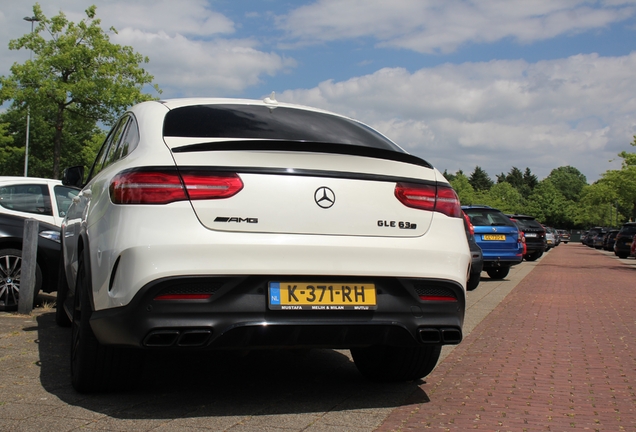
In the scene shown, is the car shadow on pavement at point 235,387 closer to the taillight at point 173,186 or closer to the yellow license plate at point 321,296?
the yellow license plate at point 321,296

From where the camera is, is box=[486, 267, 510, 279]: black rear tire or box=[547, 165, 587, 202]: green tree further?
box=[547, 165, 587, 202]: green tree

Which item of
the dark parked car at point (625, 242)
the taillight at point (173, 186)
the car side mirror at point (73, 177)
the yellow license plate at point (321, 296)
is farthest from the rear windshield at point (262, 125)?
the dark parked car at point (625, 242)

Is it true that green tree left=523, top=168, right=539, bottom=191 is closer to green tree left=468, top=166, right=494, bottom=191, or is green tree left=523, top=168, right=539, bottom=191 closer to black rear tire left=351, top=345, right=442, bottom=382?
green tree left=468, top=166, right=494, bottom=191

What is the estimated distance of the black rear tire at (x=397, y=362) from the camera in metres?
4.79

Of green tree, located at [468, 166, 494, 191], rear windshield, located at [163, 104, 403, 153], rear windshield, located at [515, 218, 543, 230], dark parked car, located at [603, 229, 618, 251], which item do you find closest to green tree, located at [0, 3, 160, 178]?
rear windshield, located at [515, 218, 543, 230]

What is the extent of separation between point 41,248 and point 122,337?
5.42 metres

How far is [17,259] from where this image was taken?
8.54m

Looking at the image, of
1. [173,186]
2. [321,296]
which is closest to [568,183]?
[321,296]

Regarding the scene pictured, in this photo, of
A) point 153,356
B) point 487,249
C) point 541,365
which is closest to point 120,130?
point 153,356

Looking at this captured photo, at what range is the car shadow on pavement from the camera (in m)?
4.14

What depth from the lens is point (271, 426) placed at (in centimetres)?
379

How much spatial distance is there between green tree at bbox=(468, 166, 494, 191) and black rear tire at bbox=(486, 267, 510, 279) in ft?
534

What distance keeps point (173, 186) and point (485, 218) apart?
47.2 ft

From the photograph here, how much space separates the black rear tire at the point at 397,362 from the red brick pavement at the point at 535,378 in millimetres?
144
